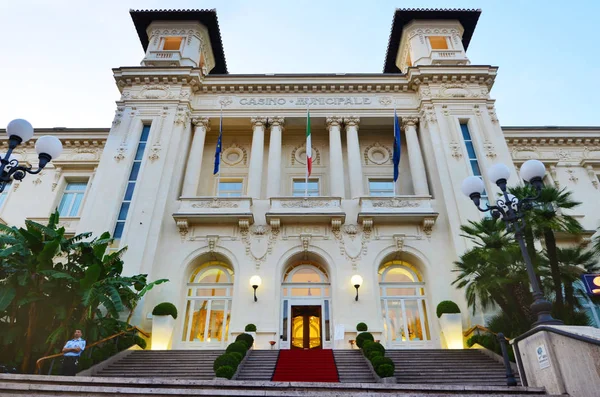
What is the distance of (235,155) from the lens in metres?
22.7

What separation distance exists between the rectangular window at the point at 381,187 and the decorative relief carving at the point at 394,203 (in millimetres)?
2483

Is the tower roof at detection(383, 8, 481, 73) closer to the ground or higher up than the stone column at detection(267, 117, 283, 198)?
higher up

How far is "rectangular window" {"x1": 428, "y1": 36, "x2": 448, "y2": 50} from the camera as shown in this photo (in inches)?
950

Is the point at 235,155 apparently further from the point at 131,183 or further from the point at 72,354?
the point at 72,354

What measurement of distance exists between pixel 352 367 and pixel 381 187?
1175cm

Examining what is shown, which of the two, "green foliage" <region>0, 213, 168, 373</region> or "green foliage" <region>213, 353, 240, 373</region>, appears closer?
"green foliage" <region>213, 353, 240, 373</region>

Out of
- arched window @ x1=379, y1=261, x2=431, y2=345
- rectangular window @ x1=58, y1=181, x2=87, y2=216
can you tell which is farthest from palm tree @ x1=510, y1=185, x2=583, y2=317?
rectangular window @ x1=58, y1=181, x2=87, y2=216

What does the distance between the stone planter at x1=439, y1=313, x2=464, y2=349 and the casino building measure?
1.56 feet

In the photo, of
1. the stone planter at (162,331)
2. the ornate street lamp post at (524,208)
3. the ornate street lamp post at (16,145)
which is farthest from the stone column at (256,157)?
the ornate street lamp post at (524,208)

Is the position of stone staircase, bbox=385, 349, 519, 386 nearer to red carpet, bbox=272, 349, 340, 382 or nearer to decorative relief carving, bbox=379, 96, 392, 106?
red carpet, bbox=272, 349, 340, 382

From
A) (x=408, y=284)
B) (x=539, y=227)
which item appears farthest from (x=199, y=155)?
(x=539, y=227)

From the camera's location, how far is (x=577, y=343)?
566 centimetres

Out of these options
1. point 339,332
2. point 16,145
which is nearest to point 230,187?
point 339,332

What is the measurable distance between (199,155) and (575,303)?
1733 cm
